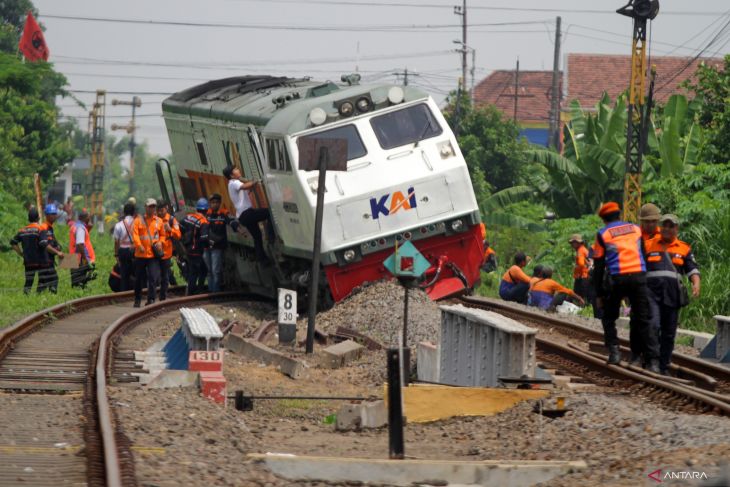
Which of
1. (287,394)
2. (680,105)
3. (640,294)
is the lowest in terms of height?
(287,394)

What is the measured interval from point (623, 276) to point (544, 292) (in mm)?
8938

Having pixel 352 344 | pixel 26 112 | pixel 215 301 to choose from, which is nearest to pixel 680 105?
pixel 215 301

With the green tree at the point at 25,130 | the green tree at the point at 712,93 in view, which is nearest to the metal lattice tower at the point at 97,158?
the green tree at the point at 25,130

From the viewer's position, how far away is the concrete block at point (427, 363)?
1356 cm

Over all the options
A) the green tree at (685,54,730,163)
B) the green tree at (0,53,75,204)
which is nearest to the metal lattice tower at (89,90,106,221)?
the green tree at (0,53,75,204)

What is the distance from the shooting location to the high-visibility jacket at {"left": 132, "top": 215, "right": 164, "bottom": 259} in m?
19.0

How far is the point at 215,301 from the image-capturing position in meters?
22.0

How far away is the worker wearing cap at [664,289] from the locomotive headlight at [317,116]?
21.0 feet

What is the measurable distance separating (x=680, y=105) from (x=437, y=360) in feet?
68.9

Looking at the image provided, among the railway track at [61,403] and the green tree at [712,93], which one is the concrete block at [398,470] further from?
the green tree at [712,93]

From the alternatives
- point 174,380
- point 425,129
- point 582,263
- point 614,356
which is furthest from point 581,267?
point 174,380

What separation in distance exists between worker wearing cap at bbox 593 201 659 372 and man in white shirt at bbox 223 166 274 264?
8.24 metres

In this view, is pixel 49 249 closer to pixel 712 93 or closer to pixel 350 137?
pixel 350 137

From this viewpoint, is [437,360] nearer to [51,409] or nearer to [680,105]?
[51,409]
